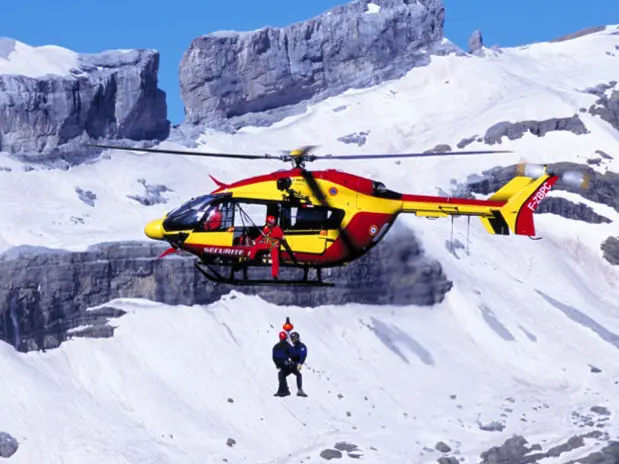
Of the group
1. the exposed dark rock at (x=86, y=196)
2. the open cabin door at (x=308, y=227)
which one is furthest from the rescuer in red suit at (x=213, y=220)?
the exposed dark rock at (x=86, y=196)

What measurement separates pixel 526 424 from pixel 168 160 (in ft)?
205

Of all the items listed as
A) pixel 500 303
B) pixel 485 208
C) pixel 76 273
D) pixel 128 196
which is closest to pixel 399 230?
pixel 500 303

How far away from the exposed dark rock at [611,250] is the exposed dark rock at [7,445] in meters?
93.0

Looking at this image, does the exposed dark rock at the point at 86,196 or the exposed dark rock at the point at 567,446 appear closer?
the exposed dark rock at the point at 567,446

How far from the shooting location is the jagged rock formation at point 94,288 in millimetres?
143000

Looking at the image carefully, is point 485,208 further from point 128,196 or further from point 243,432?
point 128,196

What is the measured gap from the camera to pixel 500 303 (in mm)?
174000

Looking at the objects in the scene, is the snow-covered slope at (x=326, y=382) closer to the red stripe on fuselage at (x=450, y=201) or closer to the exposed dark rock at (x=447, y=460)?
the exposed dark rock at (x=447, y=460)

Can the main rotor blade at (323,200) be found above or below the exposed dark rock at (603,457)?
above

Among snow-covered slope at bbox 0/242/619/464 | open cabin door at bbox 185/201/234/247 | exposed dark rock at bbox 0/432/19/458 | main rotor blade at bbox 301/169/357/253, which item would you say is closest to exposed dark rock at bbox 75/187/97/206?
snow-covered slope at bbox 0/242/619/464

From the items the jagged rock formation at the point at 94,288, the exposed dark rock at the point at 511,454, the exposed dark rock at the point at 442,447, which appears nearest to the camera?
the exposed dark rock at the point at 511,454

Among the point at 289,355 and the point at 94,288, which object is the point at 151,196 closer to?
the point at 94,288

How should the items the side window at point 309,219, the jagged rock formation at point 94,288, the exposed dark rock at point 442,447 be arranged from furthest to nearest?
the jagged rock formation at point 94,288
the exposed dark rock at point 442,447
the side window at point 309,219

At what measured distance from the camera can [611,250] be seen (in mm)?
196375
